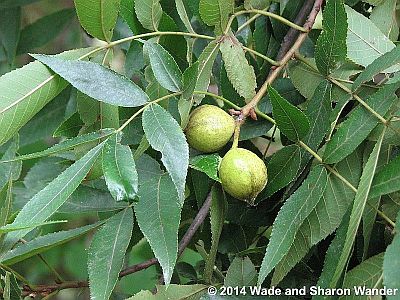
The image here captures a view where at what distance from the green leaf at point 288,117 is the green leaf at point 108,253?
0.62ft

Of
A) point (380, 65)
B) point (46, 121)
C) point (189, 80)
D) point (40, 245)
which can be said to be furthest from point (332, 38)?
point (46, 121)

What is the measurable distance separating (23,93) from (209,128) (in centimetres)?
19

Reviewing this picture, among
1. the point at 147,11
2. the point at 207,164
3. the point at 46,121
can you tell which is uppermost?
the point at 147,11

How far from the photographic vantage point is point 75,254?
1797mm

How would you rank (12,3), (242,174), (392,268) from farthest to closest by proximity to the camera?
1. (12,3)
2. (242,174)
3. (392,268)

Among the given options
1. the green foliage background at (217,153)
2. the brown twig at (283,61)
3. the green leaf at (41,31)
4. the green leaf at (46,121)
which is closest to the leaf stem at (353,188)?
the green foliage background at (217,153)

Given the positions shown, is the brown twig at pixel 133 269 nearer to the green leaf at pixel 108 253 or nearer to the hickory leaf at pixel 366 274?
the green leaf at pixel 108 253

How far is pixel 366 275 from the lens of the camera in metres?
0.60

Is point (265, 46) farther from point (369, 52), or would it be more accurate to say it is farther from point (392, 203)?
point (392, 203)

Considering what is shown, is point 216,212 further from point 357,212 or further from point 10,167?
point 10,167

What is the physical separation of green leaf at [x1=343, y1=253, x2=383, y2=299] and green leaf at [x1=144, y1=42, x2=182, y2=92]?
247 mm

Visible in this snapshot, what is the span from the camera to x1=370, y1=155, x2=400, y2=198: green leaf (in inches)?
23.1

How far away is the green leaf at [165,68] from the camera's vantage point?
65cm

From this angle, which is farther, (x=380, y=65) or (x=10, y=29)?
(x=10, y=29)
